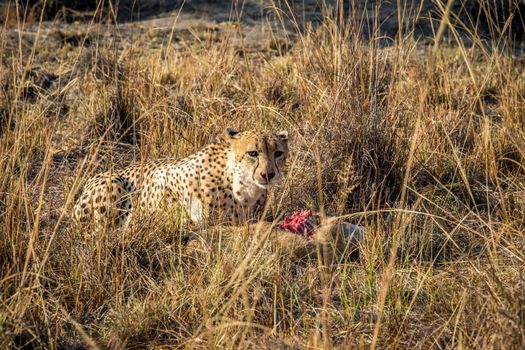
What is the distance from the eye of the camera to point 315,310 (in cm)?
268

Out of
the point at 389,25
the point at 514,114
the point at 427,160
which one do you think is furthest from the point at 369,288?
the point at 389,25

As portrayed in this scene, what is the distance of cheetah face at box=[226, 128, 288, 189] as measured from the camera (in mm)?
3352

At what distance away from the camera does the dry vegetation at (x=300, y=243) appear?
8.00ft

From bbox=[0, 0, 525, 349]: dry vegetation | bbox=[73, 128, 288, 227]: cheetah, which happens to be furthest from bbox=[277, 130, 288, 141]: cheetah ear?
bbox=[0, 0, 525, 349]: dry vegetation

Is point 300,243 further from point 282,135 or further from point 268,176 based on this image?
point 282,135

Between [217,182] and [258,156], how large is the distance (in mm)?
256

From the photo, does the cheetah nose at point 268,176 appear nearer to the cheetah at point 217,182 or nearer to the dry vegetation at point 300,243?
the cheetah at point 217,182

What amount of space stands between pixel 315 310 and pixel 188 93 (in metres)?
2.32

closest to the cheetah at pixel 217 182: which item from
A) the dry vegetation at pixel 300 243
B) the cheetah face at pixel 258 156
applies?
the cheetah face at pixel 258 156

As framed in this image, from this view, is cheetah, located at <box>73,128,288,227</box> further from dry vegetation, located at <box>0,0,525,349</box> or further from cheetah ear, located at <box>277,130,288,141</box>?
dry vegetation, located at <box>0,0,525,349</box>

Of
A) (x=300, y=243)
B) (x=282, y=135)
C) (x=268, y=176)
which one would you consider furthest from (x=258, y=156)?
(x=300, y=243)

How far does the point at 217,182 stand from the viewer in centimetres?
354

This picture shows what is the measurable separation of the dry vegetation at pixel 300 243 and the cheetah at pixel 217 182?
12cm

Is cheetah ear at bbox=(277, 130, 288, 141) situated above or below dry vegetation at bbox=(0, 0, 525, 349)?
above
